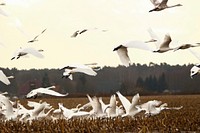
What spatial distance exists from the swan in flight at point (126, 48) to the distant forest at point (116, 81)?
7525 cm

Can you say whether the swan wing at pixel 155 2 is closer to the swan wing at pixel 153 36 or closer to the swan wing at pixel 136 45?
the swan wing at pixel 136 45

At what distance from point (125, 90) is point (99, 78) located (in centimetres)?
1831

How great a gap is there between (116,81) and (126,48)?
98.1 metres

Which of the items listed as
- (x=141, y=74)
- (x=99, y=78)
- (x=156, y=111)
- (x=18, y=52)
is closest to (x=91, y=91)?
(x=99, y=78)

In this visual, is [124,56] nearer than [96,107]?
Yes

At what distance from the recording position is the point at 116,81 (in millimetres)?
102312

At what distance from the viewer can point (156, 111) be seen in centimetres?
1207

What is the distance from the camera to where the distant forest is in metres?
84.6

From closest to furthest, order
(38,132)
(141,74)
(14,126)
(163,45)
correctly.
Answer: (163,45)
(38,132)
(14,126)
(141,74)

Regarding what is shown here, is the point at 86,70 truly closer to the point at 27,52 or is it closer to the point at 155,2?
the point at 27,52

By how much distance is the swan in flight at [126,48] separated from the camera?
419cm

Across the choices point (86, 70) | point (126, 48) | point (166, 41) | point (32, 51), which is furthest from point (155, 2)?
point (32, 51)

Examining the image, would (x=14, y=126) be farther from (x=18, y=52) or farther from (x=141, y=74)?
(x=141, y=74)

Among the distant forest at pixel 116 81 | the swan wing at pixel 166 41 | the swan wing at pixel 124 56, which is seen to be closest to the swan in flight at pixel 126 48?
the swan wing at pixel 124 56
